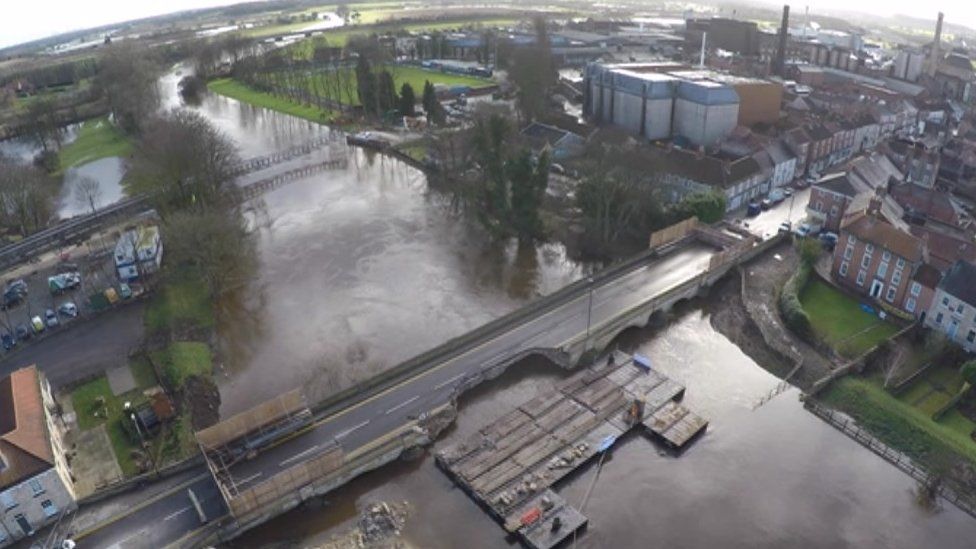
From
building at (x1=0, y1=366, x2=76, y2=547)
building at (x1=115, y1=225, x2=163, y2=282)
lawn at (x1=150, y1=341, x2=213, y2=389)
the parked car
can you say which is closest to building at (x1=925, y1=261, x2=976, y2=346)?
lawn at (x1=150, y1=341, x2=213, y2=389)

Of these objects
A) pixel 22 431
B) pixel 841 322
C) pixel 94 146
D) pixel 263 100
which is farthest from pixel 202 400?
pixel 263 100

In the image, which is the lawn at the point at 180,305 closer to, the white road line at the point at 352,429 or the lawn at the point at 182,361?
the lawn at the point at 182,361

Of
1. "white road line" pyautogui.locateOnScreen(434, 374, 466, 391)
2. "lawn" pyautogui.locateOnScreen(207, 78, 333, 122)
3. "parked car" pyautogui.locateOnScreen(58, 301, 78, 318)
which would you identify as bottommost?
"white road line" pyautogui.locateOnScreen(434, 374, 466, 391)

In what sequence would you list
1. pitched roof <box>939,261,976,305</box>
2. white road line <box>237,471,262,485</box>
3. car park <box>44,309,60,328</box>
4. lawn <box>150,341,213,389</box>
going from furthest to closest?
1. car park <box>44,309,60,328</box>
2. pitched roof <box>939,261,976,305</box>
3. lawn <box>150,341,213,389</box>
4. white road line <box>237,471,262,485</box>

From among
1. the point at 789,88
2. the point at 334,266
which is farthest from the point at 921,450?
the point at 789,88

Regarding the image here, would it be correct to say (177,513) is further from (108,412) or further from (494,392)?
(494,392)

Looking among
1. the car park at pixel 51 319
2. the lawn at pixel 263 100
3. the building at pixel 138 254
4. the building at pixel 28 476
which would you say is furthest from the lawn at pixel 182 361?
the lawn at pixel 263 100

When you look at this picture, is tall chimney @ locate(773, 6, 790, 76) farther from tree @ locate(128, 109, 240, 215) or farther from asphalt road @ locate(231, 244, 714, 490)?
tree @ locate(128, 109, 240, 215)
